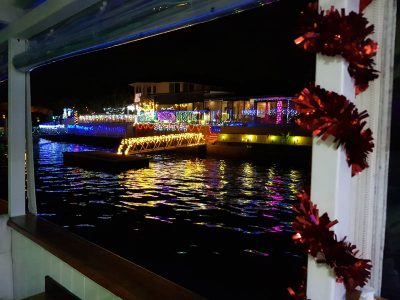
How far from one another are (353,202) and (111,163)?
1391 centimetres

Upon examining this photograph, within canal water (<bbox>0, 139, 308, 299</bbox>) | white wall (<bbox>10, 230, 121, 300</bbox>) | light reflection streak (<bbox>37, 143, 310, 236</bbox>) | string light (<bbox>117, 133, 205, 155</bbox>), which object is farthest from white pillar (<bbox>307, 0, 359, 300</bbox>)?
string light (<bbox>117, 133, 205, 155</bbox>)

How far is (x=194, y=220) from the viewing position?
25.9ft

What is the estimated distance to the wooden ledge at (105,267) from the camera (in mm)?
1844

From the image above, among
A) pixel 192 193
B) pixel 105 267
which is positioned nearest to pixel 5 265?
pixel 105 267

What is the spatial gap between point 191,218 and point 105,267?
5998 millimetres

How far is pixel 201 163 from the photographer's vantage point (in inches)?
687

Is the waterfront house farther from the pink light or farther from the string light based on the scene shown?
the pink light

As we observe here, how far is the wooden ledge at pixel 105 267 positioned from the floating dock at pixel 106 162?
38.2ft

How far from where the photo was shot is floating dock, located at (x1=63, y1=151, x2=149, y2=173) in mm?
14430

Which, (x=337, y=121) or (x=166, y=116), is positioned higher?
(x=166, y=116)

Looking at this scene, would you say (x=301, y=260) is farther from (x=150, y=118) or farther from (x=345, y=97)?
(x=150, y=118)

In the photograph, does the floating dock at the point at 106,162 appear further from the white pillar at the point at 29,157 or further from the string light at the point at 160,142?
the white pillar at the point at 29,157

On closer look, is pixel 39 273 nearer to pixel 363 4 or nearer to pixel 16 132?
pixel 16 132

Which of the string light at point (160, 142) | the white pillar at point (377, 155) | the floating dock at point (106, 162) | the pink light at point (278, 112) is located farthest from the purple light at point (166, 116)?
the white pillar at point (377, 155)
